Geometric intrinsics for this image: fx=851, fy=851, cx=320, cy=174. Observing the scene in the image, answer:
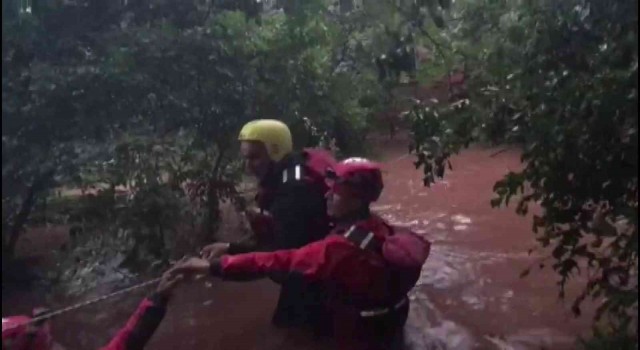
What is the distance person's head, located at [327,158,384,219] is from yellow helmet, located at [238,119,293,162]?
883 millimetres

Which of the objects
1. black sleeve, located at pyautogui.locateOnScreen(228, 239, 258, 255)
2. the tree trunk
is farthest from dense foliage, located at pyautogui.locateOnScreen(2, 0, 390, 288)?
black sleeve, located at pyautogui.locateOnScreen(228, 239, 258, 255)

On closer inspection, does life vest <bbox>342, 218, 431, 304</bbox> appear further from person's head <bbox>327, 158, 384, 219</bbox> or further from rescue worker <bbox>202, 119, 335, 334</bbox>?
rescue worker <bbox>202, 119, 335, 334</bbox>

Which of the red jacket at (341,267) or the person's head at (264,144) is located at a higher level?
the person's head at (264,144)

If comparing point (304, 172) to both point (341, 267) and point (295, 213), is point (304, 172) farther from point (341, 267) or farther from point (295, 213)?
point (341, 267)

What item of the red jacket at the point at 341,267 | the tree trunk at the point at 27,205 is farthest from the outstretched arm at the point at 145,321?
the tree trunk at the point at 27,205

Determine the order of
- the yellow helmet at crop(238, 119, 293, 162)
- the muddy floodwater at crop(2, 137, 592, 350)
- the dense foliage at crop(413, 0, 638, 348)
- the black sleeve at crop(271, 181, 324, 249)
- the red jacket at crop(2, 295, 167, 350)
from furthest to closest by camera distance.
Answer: the muddy floodwater at crop(2, 137, 592, 350)
the yellow helmet at crop(238, 119, 293, 162)
the black sleeve at crop(271, 181, 324, 249)
the dense foliage at crop(413, 0, 638, 348)
the red jacket at crop(2, 295, 167, 350)

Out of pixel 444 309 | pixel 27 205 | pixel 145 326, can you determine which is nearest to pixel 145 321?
pixel 145 326

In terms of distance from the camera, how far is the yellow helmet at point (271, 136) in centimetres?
523

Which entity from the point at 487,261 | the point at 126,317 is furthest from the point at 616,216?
the point at 126,317

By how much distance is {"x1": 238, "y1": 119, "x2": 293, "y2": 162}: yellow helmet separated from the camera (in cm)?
523

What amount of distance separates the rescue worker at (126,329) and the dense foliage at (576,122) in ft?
6.24

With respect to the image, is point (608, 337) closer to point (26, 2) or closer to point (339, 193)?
point (339, 193)

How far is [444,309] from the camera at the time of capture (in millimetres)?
6047

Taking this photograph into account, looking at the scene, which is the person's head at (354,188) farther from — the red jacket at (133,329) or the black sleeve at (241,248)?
the red jacket at (133,329)
